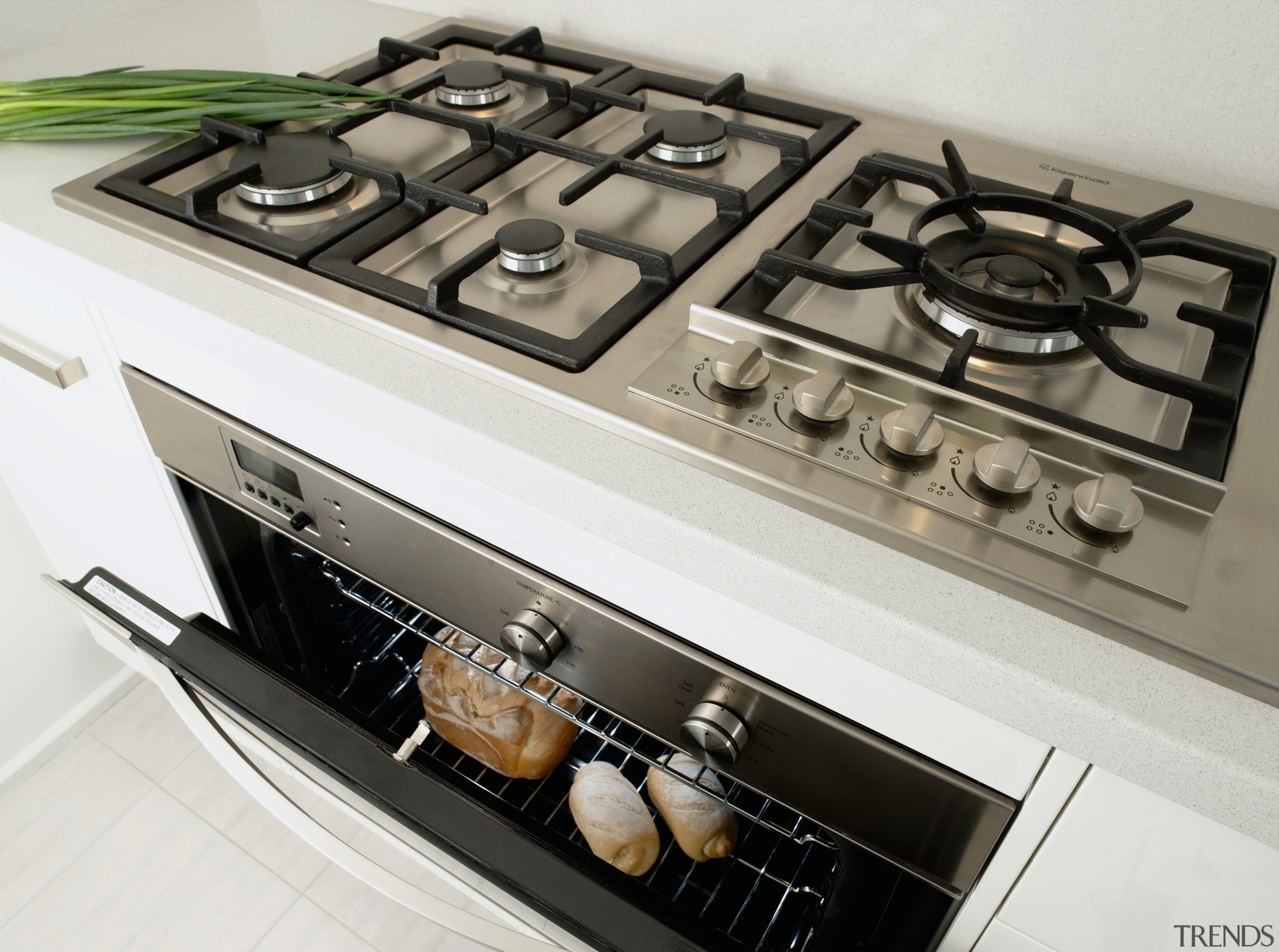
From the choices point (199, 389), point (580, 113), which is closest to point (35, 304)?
point (199, 389)

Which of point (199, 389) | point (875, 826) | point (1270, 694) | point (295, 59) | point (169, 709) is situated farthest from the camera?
point (169, 709)

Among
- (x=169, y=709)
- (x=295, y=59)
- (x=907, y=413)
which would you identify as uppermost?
(x=295, y=59)

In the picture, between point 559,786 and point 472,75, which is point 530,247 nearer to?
point 472,75

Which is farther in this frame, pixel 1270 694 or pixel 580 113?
pixel 580 113

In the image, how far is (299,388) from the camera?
2.33 feet

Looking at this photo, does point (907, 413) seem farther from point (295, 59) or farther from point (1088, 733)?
point (295, 59)

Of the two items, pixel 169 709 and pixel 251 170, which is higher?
pixel 251 170

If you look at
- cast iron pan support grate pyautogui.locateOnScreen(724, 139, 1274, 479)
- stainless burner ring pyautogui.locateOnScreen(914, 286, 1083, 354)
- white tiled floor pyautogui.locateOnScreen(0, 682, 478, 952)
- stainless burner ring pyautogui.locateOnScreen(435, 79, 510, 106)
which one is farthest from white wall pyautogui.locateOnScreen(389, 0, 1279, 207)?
white tiled floor pyautogui.locateOnScreen(0, 682, 478, 952)

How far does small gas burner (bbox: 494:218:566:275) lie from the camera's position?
2.46 ft

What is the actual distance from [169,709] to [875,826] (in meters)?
1.51

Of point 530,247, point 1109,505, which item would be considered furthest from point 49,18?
point 1109,505

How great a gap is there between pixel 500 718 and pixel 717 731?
35 centimetres

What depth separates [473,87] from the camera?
1.02 meters

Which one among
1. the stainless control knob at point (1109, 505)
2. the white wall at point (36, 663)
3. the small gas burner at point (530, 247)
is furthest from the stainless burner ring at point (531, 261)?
the white wall at point (36, 663)
